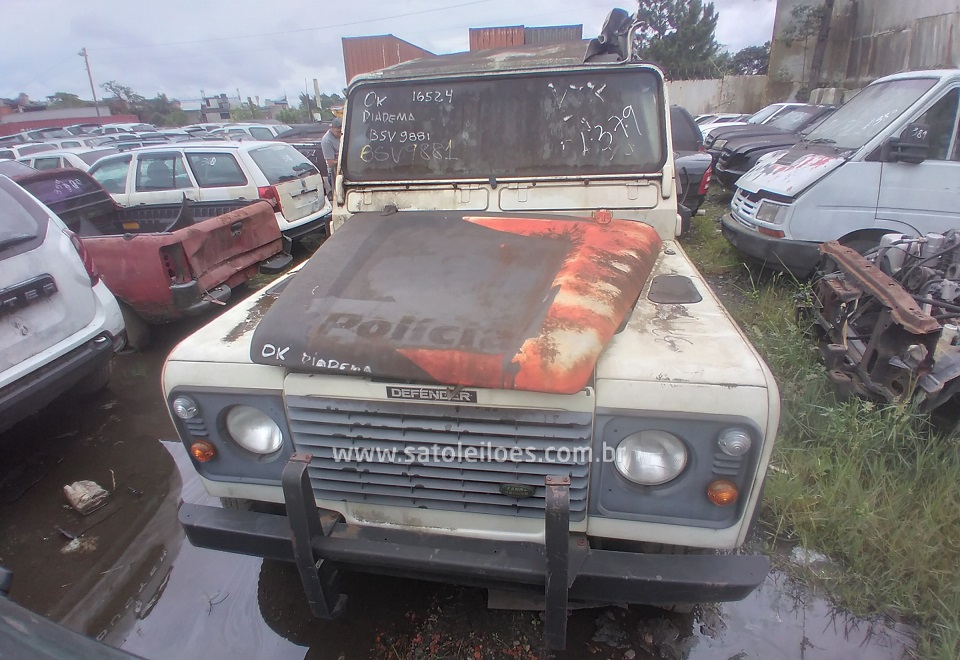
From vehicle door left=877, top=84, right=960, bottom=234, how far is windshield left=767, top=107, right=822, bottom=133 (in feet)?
25.3

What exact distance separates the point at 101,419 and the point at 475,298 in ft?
11.0

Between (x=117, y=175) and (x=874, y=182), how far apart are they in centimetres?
847

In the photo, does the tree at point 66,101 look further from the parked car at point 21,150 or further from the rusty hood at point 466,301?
the rusty hood at point 466,301

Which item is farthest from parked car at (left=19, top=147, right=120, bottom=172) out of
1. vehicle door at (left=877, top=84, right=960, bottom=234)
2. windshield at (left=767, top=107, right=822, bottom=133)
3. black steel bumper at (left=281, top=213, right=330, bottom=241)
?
windshield at (left=767, top=107, right=822, bottom=133)

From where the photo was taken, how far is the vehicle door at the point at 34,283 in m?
3.00

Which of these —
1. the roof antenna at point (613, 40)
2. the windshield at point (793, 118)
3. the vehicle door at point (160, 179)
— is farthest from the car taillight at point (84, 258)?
the windshield at point (793, 118)

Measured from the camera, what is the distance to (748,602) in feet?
7.70

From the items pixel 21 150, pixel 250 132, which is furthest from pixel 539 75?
pixel 250 132

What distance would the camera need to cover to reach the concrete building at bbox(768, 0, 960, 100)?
49.5ft

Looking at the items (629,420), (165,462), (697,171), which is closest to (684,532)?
(629,420)

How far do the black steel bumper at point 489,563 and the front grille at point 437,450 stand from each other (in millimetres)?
120

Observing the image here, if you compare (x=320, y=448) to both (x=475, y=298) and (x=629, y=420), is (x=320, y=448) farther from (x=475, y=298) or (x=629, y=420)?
(x=629, y=420)

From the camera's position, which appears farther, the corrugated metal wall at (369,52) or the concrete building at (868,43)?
the corrugated metal wall at (369,52)

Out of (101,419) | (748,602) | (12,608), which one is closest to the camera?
(12,608)
